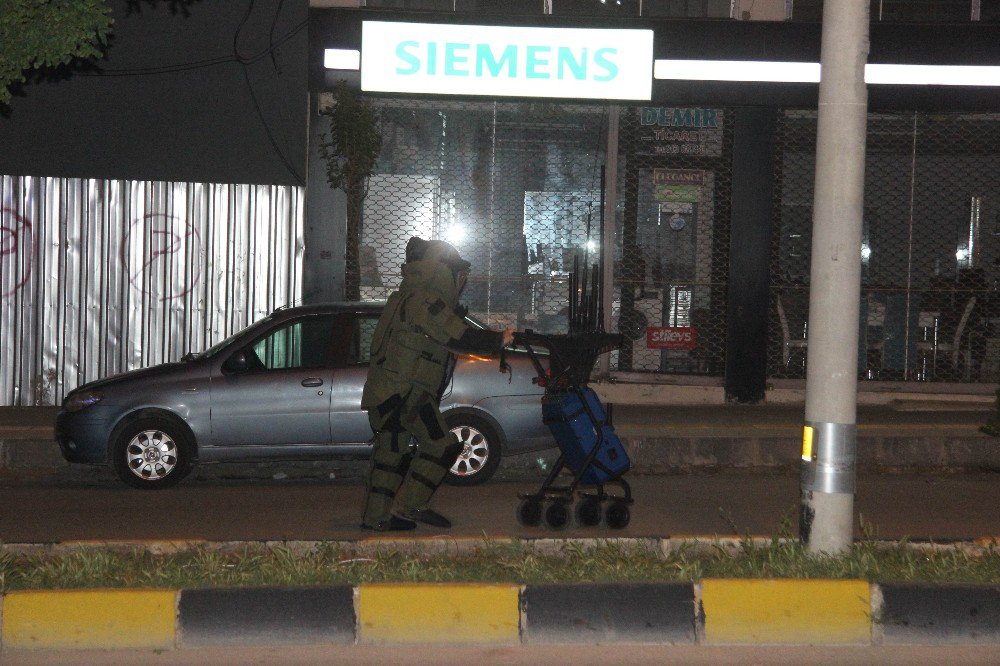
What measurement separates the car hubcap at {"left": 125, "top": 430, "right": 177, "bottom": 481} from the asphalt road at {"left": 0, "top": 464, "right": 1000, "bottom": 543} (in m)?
0.20

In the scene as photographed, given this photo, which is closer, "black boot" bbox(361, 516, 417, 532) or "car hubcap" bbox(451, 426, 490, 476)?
"black boot" bbox(361, 516, 417, 532)

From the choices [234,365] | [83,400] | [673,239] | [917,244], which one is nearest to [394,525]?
[234,365]

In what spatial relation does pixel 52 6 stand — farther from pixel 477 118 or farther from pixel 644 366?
pixel 644 366

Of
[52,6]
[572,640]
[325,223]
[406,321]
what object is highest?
[52,6]

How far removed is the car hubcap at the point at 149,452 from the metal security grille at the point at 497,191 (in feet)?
15.9

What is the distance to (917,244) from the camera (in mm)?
14133

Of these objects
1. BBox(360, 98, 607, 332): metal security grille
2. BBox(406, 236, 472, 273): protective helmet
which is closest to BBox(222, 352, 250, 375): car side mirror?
BBox(406, 236, 472, 273): protective helmet

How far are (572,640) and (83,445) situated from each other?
548cm

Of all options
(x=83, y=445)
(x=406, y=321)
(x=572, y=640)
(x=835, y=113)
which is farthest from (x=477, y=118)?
(x=572, y=640)

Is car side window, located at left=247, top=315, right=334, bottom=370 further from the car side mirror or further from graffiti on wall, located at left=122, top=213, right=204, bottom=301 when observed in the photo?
graffiti on wall, located at left=122, top=213, right=204, bottom=301

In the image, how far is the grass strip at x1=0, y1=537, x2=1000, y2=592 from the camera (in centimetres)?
563

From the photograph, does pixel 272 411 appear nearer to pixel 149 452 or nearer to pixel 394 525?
pixel 149 452

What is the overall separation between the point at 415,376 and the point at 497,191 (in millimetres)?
7304

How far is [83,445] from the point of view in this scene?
945 cm
